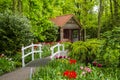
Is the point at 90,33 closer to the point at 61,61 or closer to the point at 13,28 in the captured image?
the point at 13,28

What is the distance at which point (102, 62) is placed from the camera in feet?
39.2

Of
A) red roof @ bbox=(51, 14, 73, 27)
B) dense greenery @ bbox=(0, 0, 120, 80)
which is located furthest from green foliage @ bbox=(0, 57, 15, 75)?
red roof @ bbox=(51, 14, 73, 27)

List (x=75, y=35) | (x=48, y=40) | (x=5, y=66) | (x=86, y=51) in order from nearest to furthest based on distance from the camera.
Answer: (x=86, y=51), (x=5, y=66), (x=48, y=40), (x=75, y=35)

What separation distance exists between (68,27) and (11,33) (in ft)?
83.9

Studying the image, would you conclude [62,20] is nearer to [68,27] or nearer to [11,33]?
[68,27]

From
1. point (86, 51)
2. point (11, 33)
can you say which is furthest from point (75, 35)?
point (86, 51)

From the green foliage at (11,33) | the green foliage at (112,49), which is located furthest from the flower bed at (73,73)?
the green foliage at (11,33)

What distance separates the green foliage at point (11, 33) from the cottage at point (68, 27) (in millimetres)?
22294

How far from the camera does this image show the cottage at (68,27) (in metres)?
41.2

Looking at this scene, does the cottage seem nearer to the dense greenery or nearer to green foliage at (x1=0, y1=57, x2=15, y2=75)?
the dense greenery

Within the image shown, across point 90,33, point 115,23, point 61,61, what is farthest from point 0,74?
point 90,33

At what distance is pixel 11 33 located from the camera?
18.0 meters

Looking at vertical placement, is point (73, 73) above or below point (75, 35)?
above

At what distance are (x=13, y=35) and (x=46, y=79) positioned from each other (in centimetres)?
913
